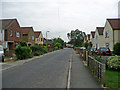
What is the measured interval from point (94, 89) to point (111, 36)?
2760 centimetres

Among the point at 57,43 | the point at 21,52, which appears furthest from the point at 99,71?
the point at 57,43

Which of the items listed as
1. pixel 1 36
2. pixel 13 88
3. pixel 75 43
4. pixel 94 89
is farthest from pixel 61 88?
pixel 75 43

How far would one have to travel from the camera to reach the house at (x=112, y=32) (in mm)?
30703

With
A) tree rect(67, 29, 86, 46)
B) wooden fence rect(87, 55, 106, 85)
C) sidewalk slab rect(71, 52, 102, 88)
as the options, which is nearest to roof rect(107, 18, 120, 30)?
sidewalk slab rect(71, 52, 102, 88)

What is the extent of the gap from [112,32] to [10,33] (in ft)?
67.0

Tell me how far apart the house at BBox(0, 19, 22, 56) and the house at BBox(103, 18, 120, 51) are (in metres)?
19.7

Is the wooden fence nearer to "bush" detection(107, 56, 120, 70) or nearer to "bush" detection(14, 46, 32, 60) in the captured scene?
"bush" detection(107, 56, 120, 70)

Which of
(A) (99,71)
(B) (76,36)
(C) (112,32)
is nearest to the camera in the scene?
(A) (99,71)

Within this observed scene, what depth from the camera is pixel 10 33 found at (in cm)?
2961

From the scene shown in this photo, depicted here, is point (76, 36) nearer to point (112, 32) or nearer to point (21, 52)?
point (112, 32)

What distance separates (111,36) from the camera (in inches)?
1261

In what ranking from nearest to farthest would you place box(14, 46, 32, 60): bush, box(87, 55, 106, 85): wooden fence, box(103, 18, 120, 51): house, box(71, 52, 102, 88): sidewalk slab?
1. box(87, 55, 106, 85): wooden fence
2. box(71, 52, 102, 88): sidewalk slab
3. box(14, 46, 32, 60): bush
4. box(103, 18, 120, 51): house

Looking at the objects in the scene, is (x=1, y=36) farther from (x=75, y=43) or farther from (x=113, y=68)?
(x=75, y=43)

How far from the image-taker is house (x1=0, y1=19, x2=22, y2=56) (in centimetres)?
2805
